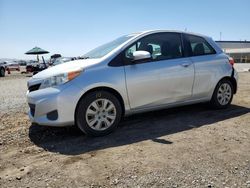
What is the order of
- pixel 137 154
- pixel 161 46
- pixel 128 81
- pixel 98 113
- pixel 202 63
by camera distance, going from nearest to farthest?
pixel 137 154 → pixel 98 113 → pixel 128 81 → pixel 161 46 → pixel 202 63

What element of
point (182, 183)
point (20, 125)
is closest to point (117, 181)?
point (182, 183)

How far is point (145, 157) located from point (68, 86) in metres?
1.64

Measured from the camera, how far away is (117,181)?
3.49 metres

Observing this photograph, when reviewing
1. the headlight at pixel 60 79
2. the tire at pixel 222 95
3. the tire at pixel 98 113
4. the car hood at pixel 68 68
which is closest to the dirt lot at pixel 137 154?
the tire at pixel 98 113

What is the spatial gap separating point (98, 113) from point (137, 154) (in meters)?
1.16

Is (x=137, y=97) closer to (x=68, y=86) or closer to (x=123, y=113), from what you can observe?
(x=123, y=113)

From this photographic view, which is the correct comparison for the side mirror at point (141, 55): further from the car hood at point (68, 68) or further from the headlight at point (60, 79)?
the headlight at point (60, 79)

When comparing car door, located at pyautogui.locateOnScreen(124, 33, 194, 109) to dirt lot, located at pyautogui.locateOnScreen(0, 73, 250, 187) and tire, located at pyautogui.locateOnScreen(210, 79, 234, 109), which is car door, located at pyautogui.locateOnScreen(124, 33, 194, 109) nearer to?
dirt lot, located at pyautogui.locateOnScreen(0, 73, 250, 187)

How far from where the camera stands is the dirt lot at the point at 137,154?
11.6 ft

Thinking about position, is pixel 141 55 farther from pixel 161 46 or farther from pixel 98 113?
pixel 98 113

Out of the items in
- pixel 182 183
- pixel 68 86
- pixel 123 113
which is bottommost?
pixel 182 183

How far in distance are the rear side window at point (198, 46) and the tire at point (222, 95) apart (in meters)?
0.71

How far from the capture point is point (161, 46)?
6008mm

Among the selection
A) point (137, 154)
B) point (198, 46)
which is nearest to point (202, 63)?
point (198, 46)
